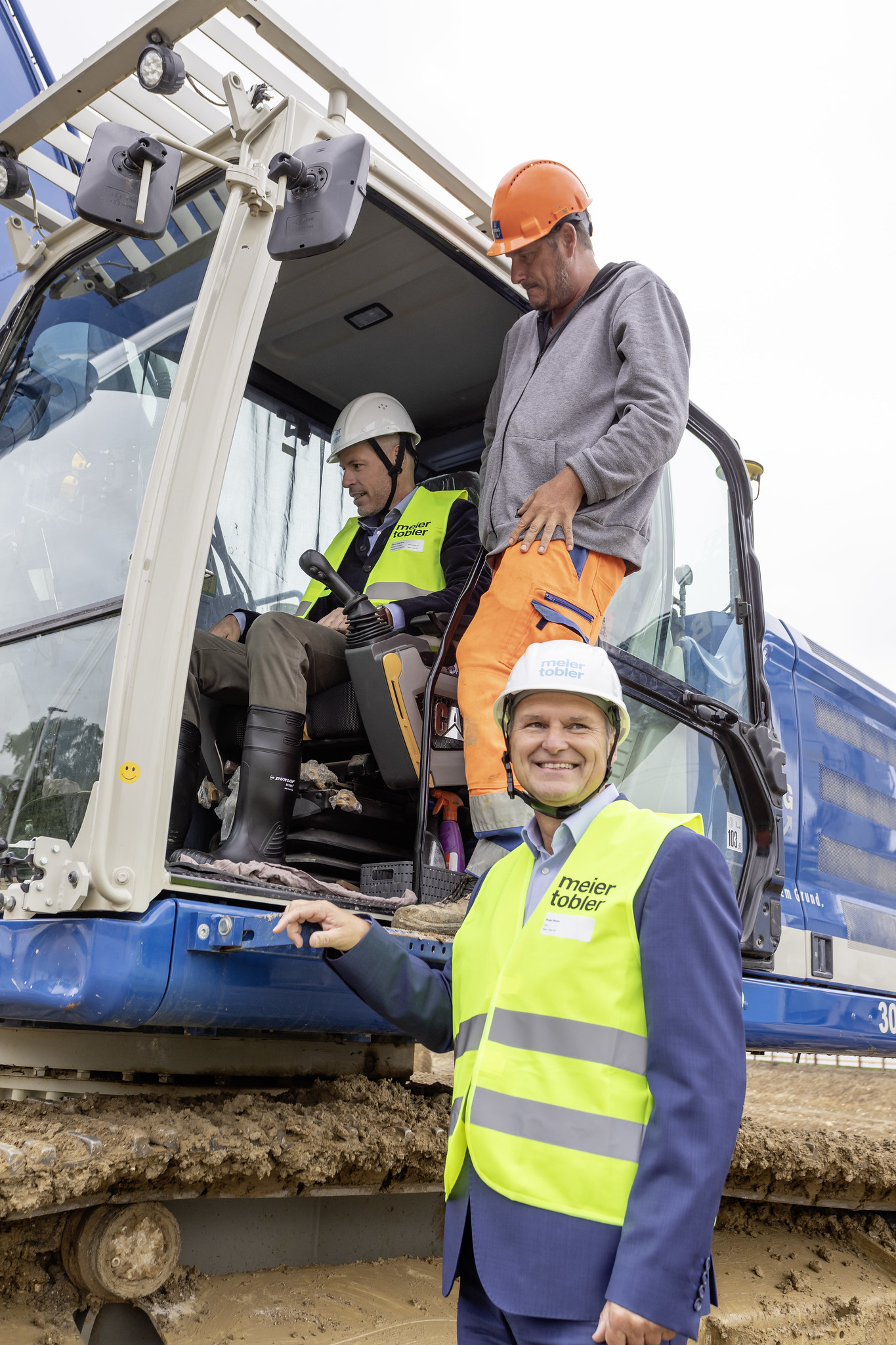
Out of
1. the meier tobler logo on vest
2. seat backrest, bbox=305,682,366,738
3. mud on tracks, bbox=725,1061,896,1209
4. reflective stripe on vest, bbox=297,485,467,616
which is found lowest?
mud on tracks, bbox=725,1061,896,1209

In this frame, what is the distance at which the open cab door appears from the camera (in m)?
3.81

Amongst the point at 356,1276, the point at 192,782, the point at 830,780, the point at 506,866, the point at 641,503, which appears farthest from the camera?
the point at 830,780

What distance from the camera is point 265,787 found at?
300cm

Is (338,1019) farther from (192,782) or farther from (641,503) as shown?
(641,503)

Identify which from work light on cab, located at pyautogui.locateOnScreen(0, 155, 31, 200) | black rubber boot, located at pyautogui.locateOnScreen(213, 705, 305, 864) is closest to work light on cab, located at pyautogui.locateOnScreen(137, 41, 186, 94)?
work light on cab, located at pyautogui.locateOnScreen(0, 155, 31, 200)

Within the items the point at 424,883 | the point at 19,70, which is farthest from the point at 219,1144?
the point at 19,70

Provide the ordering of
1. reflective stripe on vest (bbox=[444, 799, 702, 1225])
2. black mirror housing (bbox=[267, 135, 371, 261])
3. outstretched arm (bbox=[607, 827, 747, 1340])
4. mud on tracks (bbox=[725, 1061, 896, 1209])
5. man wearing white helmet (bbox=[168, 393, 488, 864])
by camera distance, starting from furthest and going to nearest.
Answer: mud on tracks (bbox=[725, 1061, 896, 1209]) < man wearing white helmet (bbox=[168, 393, 488, 864]) < black mirror housing (bbox=[267, 135, 371, 261]) < reflective stripe on vest (bbox=[444, 799, 702, 1225]) < outstretched arm (bbox=[607, 827, 747, 1340])

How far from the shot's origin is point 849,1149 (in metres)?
4.08

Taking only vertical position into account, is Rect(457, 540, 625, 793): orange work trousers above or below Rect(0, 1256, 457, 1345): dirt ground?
above

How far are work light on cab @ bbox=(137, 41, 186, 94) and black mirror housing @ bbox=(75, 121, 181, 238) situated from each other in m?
0.21

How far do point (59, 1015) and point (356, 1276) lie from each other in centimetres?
122

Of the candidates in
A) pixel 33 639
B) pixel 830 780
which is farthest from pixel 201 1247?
pixel 830 780

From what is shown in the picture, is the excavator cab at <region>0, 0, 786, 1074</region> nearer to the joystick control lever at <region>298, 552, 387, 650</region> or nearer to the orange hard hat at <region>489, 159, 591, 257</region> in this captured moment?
the joystick control lever at <region>298, 552, 387, 650</region>

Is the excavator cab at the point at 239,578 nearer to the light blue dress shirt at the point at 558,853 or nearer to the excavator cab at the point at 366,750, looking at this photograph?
the excavator cab at the point at 366,750
